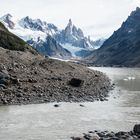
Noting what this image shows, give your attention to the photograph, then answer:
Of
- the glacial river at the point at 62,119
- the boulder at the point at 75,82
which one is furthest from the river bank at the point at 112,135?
the boulder at the point at 75,82

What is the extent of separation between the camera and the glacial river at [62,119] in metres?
41.2

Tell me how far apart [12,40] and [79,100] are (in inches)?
2021

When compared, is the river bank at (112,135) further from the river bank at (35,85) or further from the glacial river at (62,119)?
the river bank at (35,85)

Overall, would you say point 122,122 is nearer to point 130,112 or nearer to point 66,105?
point 130,112

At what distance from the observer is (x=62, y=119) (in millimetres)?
48750

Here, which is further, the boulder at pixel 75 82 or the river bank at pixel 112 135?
the boulder at pixel 75 82

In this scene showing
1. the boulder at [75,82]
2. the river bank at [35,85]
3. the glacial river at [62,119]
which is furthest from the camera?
the boulder at [75,82]

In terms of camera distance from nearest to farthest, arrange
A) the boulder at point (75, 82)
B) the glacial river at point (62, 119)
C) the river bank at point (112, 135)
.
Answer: the river bank at point (112, 135), the glacial river at point (62, 119), the boulder at point (75, 82)

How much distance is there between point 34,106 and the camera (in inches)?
2229

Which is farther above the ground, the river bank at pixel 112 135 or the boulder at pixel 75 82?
the boulder at pixel 75 82

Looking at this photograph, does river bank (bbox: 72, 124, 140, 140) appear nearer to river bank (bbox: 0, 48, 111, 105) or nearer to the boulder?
river bank (bbox: 0, 48, 111, 105)

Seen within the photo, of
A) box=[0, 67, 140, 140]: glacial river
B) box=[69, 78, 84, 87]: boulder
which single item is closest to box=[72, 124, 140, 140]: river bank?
box=[0, 67, 140, 140]: glacial river

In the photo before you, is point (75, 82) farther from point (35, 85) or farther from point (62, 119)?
point (62, 119)

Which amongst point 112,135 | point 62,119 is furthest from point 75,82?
point 112,135
